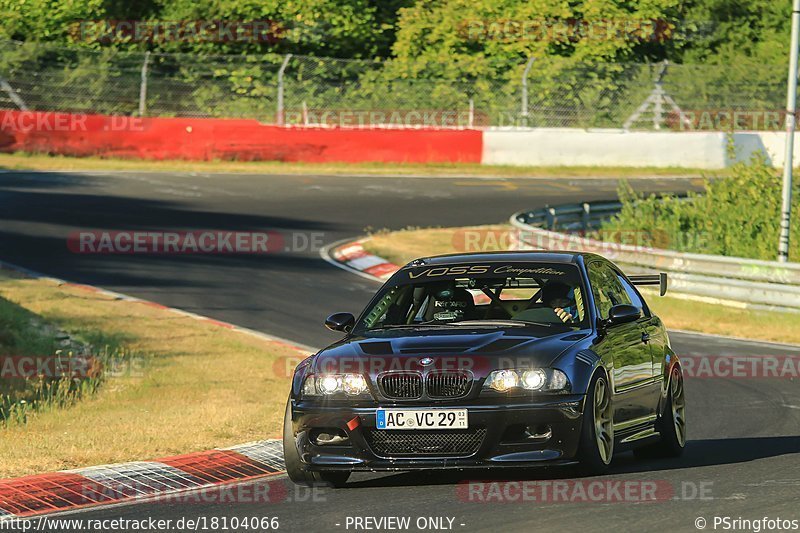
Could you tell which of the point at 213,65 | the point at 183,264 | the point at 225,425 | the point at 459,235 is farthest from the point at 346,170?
the point at 225,425

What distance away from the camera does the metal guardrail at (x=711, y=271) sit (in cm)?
2036

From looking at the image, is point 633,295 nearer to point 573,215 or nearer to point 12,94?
point 573,215

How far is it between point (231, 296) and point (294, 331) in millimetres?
2868

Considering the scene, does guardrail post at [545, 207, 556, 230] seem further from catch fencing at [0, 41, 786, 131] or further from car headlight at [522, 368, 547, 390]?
car headlight at [522, 368, 547, 390]

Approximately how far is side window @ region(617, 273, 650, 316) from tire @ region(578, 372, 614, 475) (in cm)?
178

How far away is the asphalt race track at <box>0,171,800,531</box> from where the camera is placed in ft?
26.7

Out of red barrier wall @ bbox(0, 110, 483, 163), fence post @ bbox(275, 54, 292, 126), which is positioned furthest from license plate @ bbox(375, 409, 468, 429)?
fence post @ bbox(275, 54, 292, 126)

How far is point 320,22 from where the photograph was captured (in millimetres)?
47219

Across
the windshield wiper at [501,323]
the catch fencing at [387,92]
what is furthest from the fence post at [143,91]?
the windshield wiper at [501,323]

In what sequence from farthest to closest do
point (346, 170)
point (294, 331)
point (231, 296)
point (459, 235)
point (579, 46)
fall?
1. point (579, 46)
2. point (346, 170)
3. point (459, 235)
4. point (231, 296)
5. point (294, 331)

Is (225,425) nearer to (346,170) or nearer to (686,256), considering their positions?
(686,256)

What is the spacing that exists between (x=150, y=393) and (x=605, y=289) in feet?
19.1

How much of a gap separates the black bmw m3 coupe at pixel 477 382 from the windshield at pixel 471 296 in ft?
0.03

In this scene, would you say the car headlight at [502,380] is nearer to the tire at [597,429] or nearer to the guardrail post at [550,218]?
the tire at [597,429]
